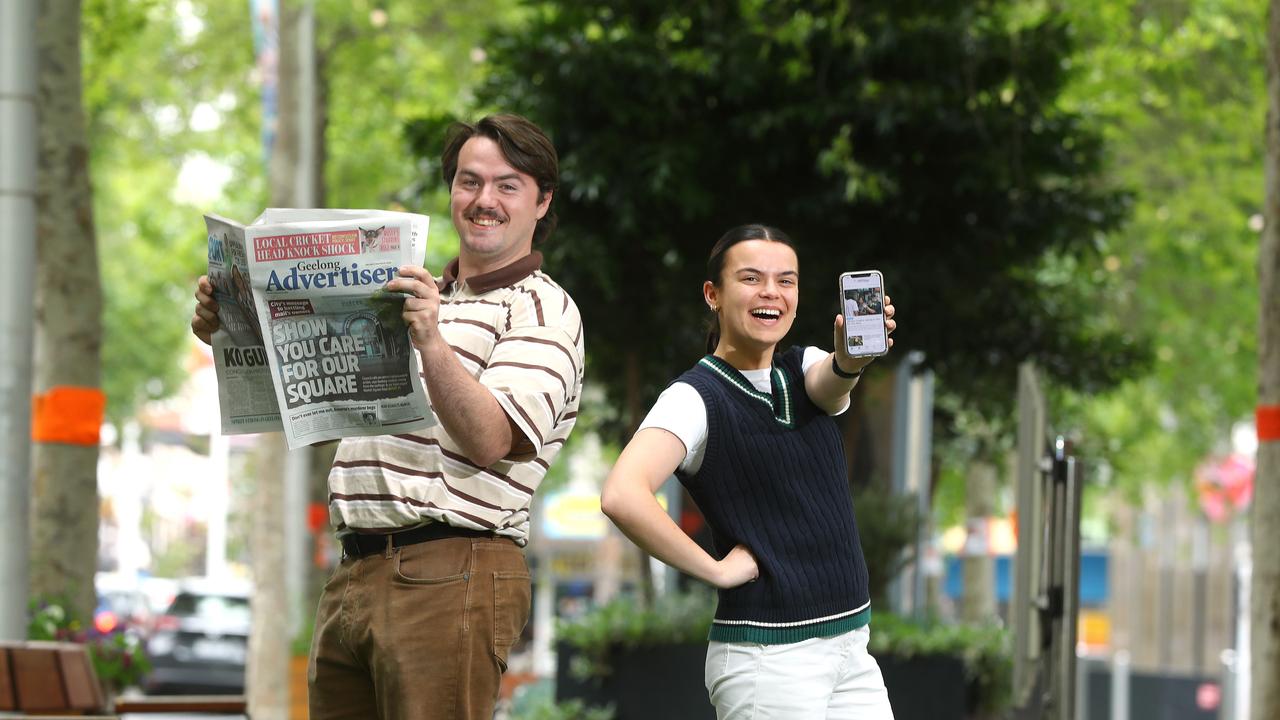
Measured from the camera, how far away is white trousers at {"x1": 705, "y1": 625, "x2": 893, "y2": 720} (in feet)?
11.9

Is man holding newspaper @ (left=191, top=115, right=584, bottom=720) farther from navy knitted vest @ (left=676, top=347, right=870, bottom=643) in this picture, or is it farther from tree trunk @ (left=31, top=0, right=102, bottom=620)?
tree trunk @ (left=31, top=0, right=102, bottom=620)

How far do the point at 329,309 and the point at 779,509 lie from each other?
1.03 metres

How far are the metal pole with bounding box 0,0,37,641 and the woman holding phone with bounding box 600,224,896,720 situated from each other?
141 inches

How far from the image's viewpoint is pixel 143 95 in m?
23.0

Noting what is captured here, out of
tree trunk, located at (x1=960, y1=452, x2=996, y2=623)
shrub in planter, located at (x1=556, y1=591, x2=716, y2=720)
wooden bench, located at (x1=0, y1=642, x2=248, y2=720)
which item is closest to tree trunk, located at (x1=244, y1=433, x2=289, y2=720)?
shrub in planter, located at (x1=556, y1=591, x2=716, y2=720)

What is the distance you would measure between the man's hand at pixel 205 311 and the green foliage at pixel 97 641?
563cm

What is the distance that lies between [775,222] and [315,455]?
1394 cm

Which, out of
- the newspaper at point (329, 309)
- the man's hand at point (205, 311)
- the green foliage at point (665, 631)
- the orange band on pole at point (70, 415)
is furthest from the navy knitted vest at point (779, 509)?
the green foliage at point (665, 631)

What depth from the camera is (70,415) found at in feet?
28.4

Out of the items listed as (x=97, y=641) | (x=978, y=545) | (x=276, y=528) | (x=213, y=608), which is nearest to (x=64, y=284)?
(x=97, y=641)

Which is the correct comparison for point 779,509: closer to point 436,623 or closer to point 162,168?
point 436,623

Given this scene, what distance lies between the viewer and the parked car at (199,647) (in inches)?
835

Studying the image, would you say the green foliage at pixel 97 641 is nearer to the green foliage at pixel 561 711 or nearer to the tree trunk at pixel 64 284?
the tree trunk at pixel 64 284

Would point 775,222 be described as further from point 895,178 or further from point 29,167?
point 29,167
